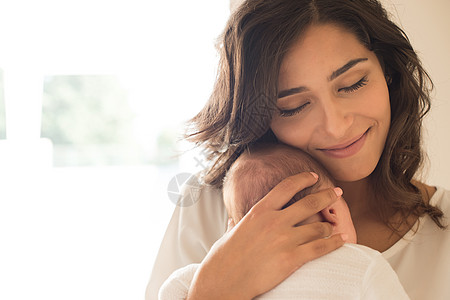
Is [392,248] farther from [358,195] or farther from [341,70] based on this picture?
[341,70]

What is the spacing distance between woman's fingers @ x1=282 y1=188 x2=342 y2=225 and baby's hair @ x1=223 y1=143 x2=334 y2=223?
0.05 metres

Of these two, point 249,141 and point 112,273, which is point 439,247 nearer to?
point 249,141

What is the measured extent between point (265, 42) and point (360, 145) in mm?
361

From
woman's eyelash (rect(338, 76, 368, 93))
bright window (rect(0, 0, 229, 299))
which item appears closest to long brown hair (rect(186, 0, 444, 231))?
woman's eyelash (rect(338, 76, 368, 93))

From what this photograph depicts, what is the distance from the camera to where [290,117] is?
1.20m

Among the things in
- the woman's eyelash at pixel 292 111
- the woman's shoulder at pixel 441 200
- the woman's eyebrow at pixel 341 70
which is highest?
the woman's eyebrow at pixel 341 70

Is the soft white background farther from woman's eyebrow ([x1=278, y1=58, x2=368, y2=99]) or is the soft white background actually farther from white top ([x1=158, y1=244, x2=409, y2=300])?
white top ([x1=158, y1=244, x2=409, y2=300])

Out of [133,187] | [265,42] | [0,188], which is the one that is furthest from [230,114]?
[133,187]

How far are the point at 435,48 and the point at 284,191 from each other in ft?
4.01

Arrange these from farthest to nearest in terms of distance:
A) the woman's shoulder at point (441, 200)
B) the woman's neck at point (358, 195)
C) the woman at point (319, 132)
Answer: the woman's neck at point (358, 195)
the woman's shoulder at point (441, 200)
the woman at point (319, 132)

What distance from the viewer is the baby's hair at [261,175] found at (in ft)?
3.51

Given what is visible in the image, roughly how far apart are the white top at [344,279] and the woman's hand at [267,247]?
0.06 ft

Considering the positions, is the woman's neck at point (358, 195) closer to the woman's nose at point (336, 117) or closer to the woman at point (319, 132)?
the woman at point (319, 132)

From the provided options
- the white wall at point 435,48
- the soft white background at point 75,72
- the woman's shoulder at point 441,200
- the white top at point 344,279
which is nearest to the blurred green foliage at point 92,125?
the soft white background at point 75,72
